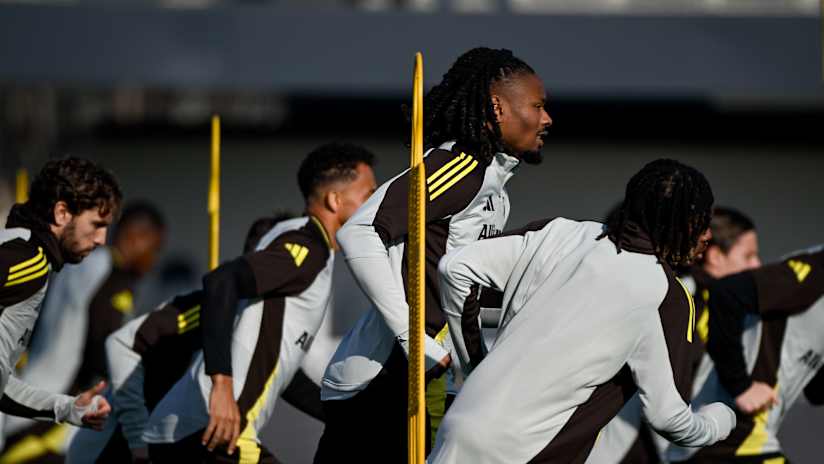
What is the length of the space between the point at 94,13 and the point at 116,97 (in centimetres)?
126

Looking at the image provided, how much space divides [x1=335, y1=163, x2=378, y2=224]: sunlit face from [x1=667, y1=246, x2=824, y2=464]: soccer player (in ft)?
4.65

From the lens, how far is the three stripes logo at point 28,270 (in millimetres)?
3869

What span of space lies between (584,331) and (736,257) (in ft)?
8.83

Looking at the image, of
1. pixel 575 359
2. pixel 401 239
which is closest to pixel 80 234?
pixel 401 239

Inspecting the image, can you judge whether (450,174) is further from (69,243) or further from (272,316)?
(69,243)

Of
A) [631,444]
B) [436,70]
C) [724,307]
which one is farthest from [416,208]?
[436,70]

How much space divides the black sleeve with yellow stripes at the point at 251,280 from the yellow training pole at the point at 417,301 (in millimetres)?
956

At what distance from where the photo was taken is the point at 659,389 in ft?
10.2

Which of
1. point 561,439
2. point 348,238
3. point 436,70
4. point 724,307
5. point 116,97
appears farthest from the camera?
point 116,97

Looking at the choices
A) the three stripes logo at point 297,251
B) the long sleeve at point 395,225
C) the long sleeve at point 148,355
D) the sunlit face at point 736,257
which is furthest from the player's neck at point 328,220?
the sunlit face at point 736,257

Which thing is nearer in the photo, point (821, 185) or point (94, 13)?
point (94, 13)

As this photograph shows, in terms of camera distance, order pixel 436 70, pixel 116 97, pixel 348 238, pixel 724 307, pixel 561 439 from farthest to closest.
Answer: pixel 116 97, pixel 436 70, pixel 724 307, pixel 348 238, pixel 561 439

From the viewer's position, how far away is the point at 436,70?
9812 mm

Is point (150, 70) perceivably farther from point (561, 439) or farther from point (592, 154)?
point (561, 439)
